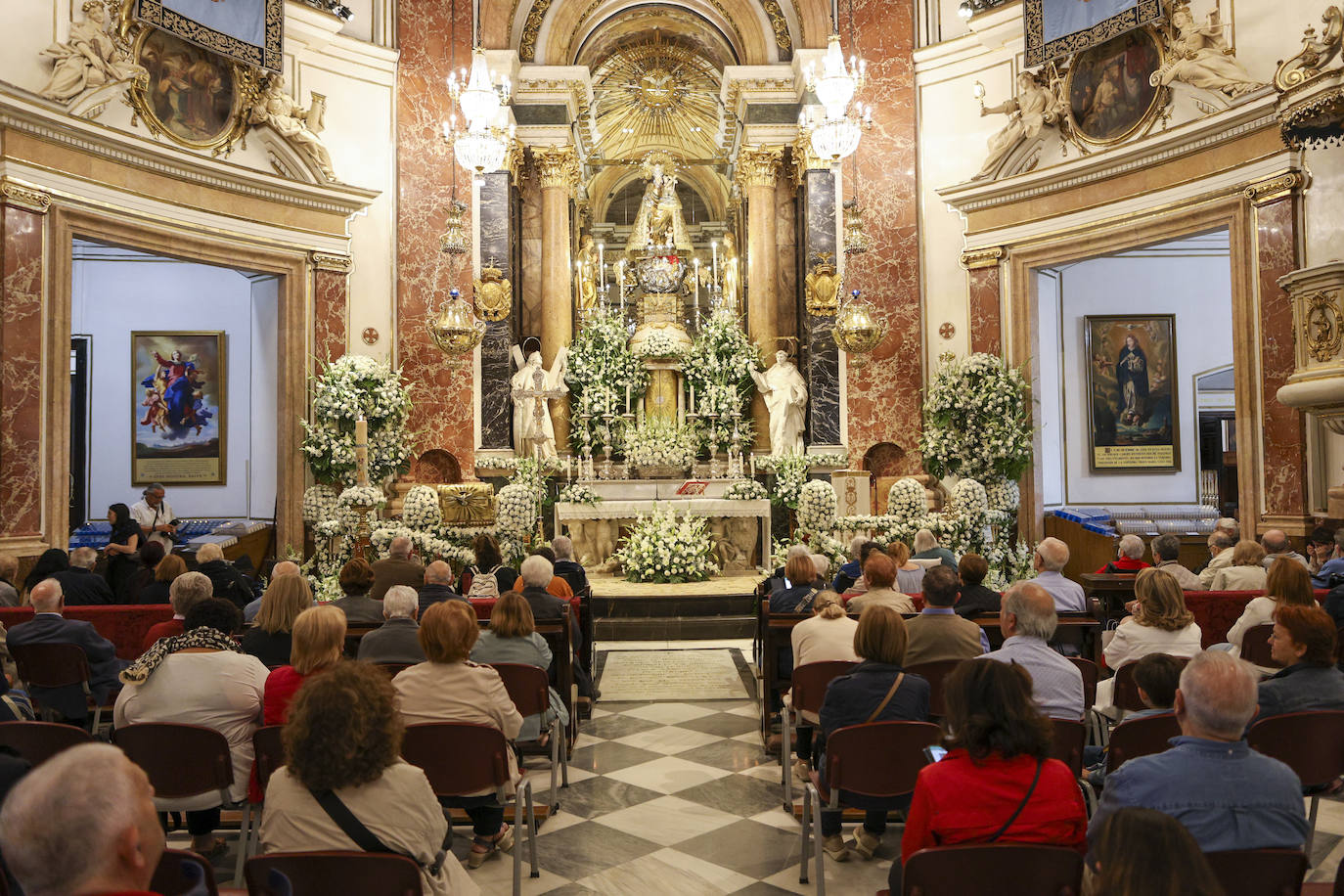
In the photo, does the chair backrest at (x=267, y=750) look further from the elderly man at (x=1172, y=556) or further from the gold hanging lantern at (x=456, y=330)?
the gold hanging lantern at (x=456, y=330)

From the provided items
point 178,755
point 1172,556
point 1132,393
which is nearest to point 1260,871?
point 178,755

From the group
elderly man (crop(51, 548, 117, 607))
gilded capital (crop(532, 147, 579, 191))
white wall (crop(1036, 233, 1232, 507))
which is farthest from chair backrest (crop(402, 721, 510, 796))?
gilded capital (crop(532, 147, 579, 191))

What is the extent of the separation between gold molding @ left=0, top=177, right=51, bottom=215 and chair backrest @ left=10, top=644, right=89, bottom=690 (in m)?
6.64

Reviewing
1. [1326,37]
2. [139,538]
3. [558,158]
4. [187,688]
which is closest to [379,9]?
[558,158]

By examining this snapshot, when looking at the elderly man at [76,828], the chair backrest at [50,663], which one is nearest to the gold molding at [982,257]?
the chair backrest at [50,663]

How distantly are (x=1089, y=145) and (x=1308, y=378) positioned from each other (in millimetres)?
5170

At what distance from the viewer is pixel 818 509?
1316 centimetres

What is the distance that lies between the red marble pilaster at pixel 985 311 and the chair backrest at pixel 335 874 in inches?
520

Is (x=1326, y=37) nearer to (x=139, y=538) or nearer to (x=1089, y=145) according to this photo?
(x=1089, y=145)

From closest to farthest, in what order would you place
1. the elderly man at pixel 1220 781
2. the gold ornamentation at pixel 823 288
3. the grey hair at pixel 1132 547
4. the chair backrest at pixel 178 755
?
the elderly man at pixel 1220 781 → the chair backrest at pixel 178 755 → the grey hair at pixel 1132 547 → the gold ornamentation at pixel 823 288

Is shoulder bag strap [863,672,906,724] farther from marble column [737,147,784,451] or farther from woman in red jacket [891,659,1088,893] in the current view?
marble column [737,147,784,451]

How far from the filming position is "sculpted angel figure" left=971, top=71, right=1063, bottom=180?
45.1ft

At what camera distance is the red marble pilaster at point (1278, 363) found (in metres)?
10.8

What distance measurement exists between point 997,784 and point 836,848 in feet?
7.87
